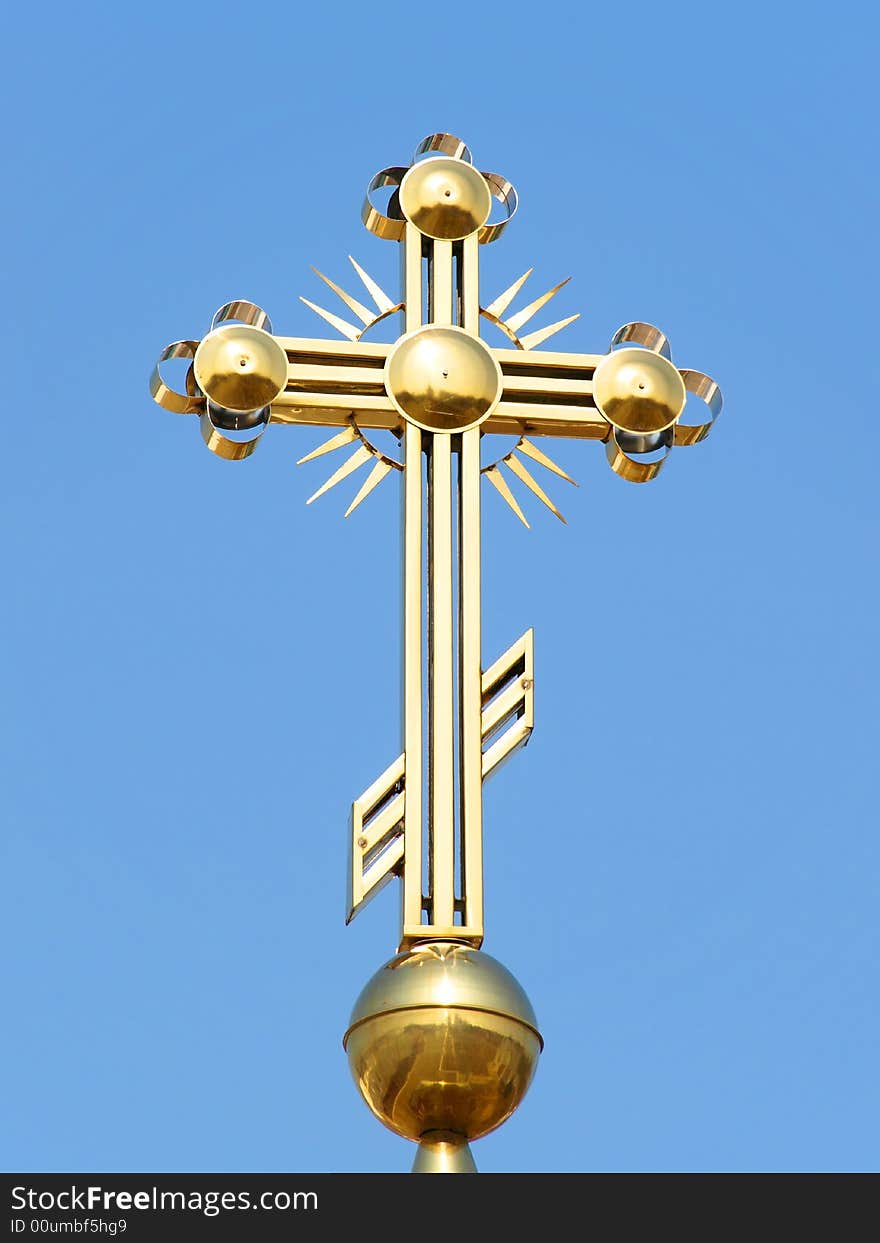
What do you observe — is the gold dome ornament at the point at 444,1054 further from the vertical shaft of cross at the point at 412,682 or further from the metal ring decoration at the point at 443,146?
the metal ring decoration at the point at 443,146

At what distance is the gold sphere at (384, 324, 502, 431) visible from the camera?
579 inches

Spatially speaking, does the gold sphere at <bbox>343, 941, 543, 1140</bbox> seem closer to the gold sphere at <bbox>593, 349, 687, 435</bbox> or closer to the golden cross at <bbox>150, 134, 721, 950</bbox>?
the golden cross at <bbox>150, 134, 721, 950</bbox>

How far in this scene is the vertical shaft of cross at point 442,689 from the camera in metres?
13.7

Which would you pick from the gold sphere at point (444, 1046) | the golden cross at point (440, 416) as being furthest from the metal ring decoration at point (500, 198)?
the gold sphere at point (444, 1046)

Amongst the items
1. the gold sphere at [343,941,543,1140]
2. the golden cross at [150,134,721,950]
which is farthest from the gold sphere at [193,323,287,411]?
the gold sphere at [343,941,543,1140]

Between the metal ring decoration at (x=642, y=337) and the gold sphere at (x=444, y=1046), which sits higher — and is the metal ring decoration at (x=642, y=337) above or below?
above

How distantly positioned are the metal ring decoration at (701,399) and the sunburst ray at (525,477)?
2.99ft

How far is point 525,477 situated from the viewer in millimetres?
14914

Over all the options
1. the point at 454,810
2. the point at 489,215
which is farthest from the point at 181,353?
the point at 454,810

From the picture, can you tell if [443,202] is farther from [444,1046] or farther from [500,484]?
[444,1046]

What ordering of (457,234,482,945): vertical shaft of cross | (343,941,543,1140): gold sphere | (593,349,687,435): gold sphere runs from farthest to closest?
(593,349,687,435): gold sphere → (457,234,482,945): vertical shaft of cross → (343,941,543,1140): gold sphere

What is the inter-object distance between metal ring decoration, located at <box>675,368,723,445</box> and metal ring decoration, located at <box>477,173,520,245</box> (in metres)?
1.15

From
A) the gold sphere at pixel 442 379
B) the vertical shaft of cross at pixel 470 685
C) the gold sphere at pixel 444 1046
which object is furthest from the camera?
the gold sphere at pixel 442 379

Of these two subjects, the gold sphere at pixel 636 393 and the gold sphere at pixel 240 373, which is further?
the gold sphere at pixel 636 393
